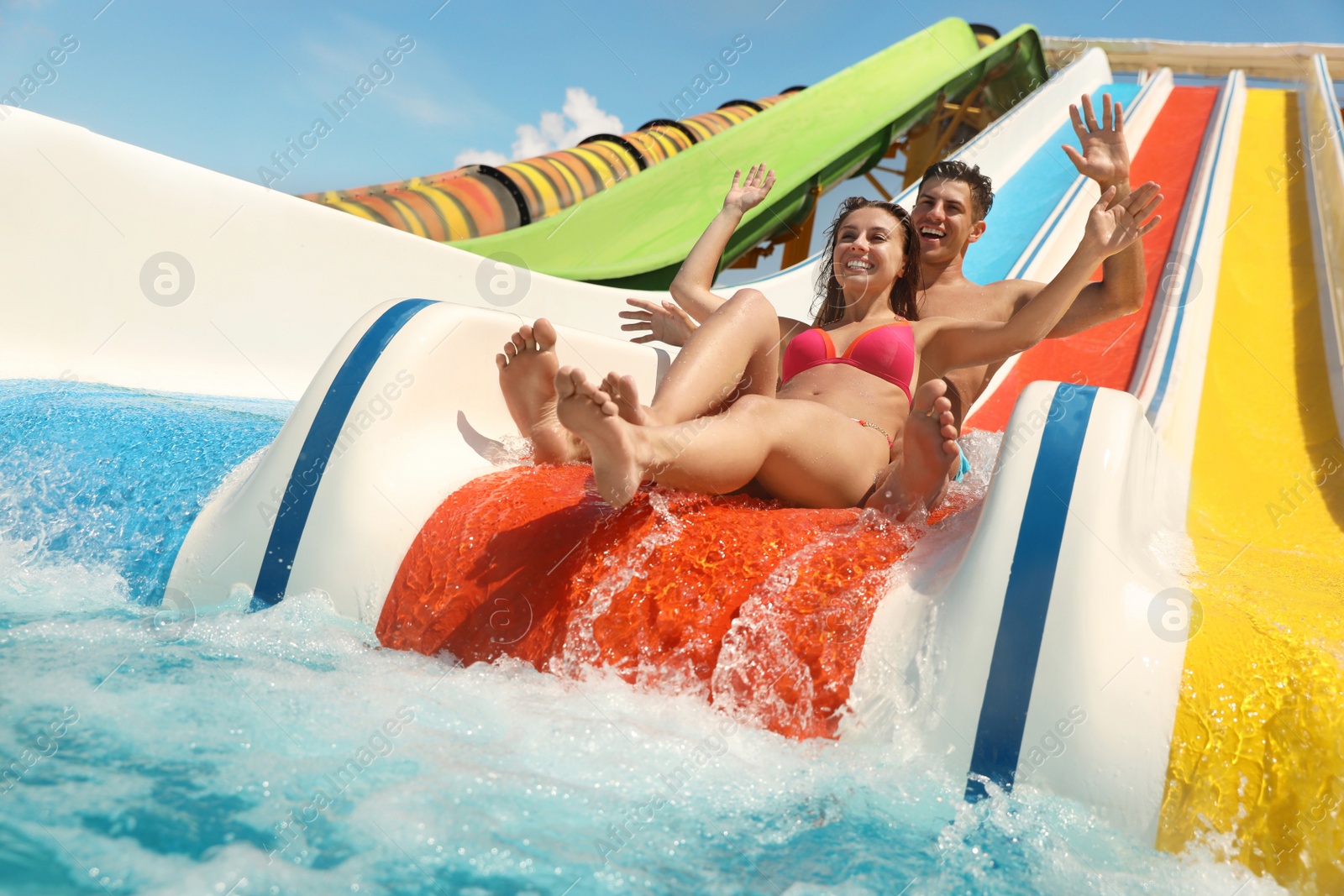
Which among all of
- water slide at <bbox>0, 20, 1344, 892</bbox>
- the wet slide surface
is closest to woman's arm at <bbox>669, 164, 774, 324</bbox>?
water slide at <bbox>0, 20, 1344, 892</bbox>

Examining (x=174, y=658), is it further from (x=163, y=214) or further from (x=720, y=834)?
(x=163, y=214)

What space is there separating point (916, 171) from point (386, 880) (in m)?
7.71

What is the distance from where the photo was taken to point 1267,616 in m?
1.01

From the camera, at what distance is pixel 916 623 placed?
3.49 ft

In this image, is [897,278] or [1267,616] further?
[897,278]

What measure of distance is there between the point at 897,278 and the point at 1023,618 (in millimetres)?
1114

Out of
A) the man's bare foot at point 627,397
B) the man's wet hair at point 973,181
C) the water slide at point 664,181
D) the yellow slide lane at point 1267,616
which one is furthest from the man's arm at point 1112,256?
the water slide at point 664,181

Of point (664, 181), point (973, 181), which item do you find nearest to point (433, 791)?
point (973, 181)

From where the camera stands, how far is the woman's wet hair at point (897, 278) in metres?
1.90

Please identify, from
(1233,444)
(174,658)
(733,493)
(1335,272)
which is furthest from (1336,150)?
(174,658)

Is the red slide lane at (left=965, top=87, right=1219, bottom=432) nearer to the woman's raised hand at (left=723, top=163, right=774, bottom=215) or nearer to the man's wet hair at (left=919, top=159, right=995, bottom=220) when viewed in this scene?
the man's wet hair at (left=919, top=159, right=995, bottom=220)

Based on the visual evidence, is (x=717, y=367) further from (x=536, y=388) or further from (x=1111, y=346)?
(x=1111, y=346)

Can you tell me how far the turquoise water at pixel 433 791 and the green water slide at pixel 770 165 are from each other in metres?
2.99

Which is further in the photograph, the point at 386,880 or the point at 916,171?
the point at 916,171
